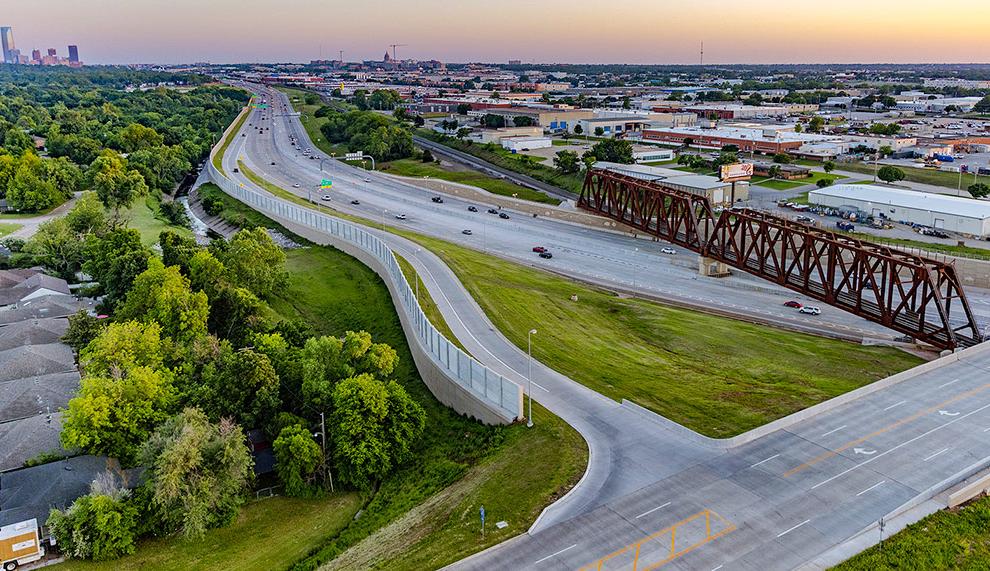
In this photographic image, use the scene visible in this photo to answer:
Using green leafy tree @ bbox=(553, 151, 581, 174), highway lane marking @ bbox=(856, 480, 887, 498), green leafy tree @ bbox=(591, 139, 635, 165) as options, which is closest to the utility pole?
highway lane marking @ bbox=(856, 480, 887, 498)

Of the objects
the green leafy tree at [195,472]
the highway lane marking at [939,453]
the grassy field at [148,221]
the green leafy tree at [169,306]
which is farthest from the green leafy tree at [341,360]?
the grassy field at [148,221]

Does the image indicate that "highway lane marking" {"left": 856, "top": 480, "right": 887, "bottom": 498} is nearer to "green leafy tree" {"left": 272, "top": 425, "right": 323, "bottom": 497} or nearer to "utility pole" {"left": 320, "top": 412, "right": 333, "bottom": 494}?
"utility pole" {"left": 320, "top": 412, "right": 333, "bottom": 494}

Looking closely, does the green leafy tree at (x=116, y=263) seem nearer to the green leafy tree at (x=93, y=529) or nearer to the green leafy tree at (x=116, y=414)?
the green leafy tree at (x=116, y=414)

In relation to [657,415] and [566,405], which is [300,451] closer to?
[566,405]

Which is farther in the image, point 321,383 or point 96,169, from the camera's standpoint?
point 96,169

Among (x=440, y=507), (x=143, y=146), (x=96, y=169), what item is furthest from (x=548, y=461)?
(x=143, y=146)

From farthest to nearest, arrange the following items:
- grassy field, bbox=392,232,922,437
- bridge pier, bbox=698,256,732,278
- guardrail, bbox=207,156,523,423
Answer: bridge pier, bbox=698,256,732,278, grassy field, bbox=392,232,922,437, guardrail, bbox=207,156,523,423

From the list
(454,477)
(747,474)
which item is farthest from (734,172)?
(454,477)
